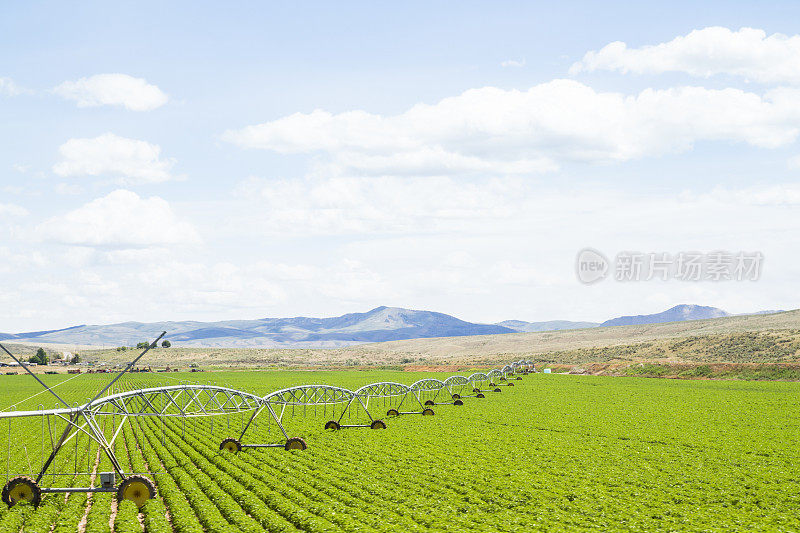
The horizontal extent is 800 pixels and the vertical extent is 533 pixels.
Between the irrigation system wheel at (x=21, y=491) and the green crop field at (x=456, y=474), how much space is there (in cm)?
69

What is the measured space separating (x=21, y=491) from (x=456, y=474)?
19.8 m

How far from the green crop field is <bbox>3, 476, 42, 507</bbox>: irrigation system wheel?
27.1 inches

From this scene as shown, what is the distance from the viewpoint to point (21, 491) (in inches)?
1045

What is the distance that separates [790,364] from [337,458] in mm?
97830

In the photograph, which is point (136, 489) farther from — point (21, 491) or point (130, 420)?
point (130, 420)

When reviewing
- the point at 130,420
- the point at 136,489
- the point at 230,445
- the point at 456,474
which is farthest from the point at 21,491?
the point at 130,420

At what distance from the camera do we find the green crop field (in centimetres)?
2397

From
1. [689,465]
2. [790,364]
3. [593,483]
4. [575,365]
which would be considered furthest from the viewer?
[575,365]

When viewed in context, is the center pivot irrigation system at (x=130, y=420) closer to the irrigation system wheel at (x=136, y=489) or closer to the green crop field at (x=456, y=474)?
the irrigation system wheel at (x=136, y=489)

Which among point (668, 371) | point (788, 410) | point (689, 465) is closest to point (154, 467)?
point (689, 465)

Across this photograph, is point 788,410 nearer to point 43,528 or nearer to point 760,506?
point 760,506

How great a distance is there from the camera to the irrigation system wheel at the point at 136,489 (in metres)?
27.3

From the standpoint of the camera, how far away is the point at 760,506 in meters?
26.2

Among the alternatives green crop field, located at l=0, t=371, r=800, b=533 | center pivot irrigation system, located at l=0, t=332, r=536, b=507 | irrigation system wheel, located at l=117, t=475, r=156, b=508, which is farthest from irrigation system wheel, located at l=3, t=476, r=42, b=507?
irrigation system wheel, located at l=117, t=475, r=156, b=508
